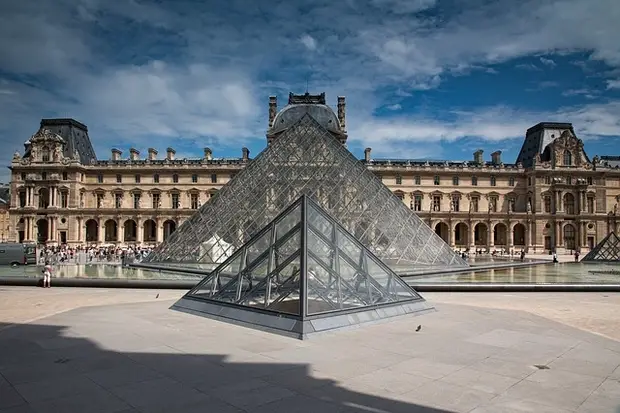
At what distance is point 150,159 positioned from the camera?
177 ft

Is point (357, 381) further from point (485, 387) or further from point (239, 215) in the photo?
point (239, 215)

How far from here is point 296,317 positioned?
24.4 feet

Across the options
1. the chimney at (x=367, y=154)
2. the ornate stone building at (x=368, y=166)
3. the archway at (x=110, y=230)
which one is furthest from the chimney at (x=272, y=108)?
the archway at (x=110, y=230)

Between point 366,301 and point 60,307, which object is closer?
point 366,301

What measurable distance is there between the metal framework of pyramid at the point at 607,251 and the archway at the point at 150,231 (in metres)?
42.1

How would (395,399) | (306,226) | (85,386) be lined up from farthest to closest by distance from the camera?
(306,226) → (85,386) → (395,399)

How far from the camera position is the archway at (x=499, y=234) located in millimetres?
52344

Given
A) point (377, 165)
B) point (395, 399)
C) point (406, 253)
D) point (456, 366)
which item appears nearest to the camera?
point (395, 399)

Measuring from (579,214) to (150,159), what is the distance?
47825 mm

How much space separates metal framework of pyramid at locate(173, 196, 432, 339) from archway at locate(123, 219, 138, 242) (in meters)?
46.2

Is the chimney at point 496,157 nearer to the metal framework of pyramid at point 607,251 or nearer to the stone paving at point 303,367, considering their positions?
the metal framework of pyramid at point 607,251

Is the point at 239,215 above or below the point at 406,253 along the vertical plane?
above

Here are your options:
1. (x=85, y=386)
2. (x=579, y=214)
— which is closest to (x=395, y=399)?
(x=85, y=386)

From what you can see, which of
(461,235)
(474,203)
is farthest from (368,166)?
(461,235)
